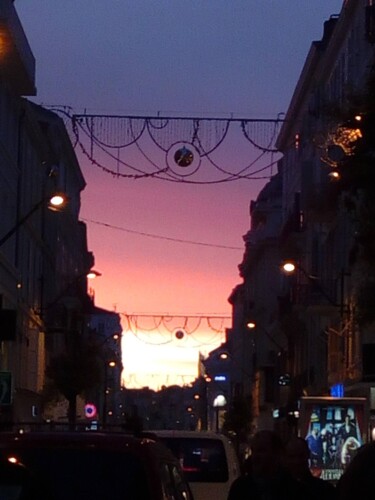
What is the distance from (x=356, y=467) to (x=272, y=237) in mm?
98950

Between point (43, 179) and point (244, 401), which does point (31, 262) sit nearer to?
point (43, 179)

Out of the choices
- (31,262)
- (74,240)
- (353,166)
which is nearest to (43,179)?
(31,262)

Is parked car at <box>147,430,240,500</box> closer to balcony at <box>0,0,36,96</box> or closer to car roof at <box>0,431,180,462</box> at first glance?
car roof at <box>0,431,180,462</box>

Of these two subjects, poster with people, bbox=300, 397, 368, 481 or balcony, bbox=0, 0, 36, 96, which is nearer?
poster with people, bbox=300, 397, 368, 481

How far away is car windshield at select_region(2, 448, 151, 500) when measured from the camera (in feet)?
29.7

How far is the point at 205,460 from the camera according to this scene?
68.4ft

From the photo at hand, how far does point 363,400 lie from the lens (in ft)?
129

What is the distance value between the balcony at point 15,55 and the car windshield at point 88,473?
35.4 m

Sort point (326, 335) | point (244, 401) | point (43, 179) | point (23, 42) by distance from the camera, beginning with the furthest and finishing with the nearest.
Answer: point (244, 401)
point (43, 179)
point (326, 335)
point (23, 42)

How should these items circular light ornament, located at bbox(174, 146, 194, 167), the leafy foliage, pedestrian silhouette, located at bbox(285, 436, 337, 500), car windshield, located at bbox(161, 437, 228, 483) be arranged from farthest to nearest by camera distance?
1. the leafy foliage
2. circular light ornament, located at bbox(174, 146, 194, 167)
3. car windshield, located at bbox(161, 437, 228, 483)
4. pedestrian silhouette, located at bbox(285, 436, 337, 500)

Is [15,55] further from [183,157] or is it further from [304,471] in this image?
[304,471]

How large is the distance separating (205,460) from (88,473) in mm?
11785

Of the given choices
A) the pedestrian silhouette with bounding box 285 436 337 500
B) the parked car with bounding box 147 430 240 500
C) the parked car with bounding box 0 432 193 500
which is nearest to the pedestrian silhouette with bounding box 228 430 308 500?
the pedestrian silhouette with bounding box 285 436 337 500

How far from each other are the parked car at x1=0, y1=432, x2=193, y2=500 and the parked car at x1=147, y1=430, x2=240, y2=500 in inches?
430
